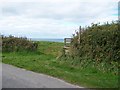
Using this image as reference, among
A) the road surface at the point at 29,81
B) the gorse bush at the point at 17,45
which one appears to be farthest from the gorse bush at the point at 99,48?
the gorse bush at the point at 17,45

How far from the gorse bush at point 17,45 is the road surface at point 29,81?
12765mm

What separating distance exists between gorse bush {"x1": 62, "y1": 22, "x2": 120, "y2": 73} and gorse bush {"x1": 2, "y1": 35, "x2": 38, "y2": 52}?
9031mm

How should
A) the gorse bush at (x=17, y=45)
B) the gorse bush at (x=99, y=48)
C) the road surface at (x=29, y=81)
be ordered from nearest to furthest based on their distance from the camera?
the road surface at (x=29, y=81) → the gorse bush at (x=99, y=48) → the gorse bush at (x=17, y=45)

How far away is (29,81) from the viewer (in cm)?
1273

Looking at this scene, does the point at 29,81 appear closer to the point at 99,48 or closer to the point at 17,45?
the point at 99,48

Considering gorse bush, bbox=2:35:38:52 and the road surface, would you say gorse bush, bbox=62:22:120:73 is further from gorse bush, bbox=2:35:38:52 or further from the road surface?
gorse bush, bbox=2:35:38:52

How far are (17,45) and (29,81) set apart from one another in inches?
634

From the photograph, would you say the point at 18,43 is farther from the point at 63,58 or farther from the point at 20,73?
the point at 20,73

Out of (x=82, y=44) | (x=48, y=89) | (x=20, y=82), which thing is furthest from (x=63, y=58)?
(x=48, y=89)

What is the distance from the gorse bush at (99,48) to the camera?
16453mm

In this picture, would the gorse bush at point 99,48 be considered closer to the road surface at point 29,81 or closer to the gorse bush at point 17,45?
the road surface at point 29,81

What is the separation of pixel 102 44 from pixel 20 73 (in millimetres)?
4935

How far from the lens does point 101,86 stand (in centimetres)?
1184

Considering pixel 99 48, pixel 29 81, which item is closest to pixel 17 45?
pixel 99 48
